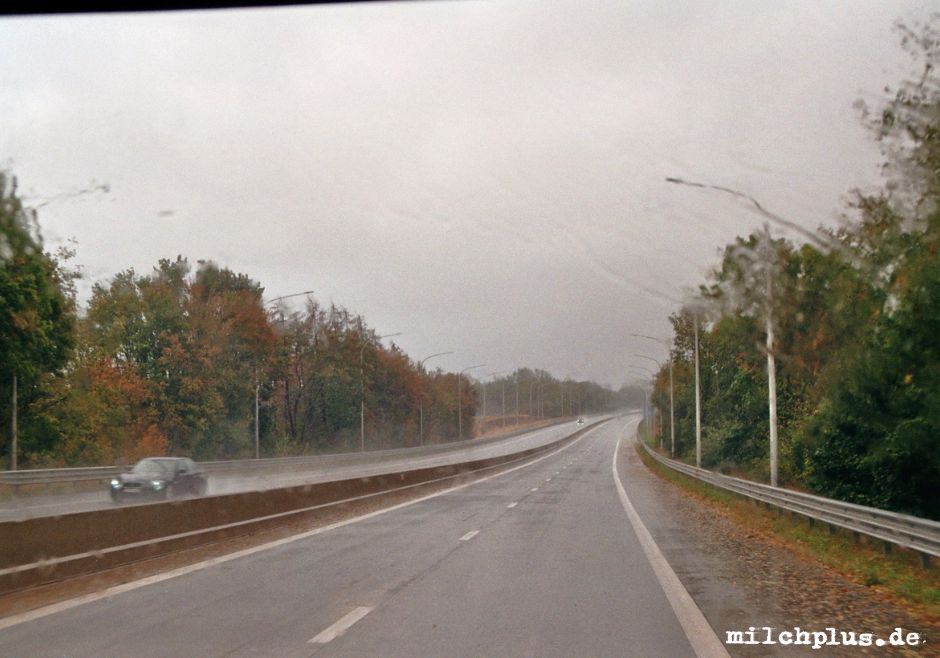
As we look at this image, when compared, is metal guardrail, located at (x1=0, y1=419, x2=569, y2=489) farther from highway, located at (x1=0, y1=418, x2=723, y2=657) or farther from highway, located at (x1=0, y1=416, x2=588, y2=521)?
highway, located at (x1=0, y1=418, x2=723, y2=657)

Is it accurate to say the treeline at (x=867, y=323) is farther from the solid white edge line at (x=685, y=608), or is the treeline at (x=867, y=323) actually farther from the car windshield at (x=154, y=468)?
the car windshield at (x=154, y=468)

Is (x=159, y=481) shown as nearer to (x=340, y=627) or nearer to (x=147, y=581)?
(x=147, y=581)

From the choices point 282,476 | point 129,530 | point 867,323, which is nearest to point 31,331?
point 282,476

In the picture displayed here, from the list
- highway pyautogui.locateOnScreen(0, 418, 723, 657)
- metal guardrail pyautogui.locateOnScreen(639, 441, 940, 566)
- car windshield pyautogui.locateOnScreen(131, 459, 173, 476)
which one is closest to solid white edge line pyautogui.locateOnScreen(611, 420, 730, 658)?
highway pyautogui.locateOnScreen(0, 418, 723, 657)

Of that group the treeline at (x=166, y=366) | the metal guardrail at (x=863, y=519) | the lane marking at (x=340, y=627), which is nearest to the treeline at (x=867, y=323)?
the metal guardrail at (x=863, y=519)

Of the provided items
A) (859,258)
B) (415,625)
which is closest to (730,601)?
(415,625)

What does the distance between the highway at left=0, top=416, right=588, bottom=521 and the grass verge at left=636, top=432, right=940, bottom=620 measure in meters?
11.5

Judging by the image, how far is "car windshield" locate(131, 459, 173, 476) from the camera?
28359mm

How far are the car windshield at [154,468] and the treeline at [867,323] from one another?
54.1 ft

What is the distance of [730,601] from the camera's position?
11164mm

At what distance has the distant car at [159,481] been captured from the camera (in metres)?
Answer: 27.4

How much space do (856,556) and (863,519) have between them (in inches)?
27.7

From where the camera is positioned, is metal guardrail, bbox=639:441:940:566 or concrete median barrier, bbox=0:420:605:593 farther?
metal guardrail, bbox=639:441:940:566

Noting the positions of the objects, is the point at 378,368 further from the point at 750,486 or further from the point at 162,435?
the point at 750,486
